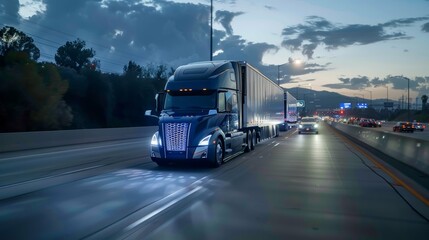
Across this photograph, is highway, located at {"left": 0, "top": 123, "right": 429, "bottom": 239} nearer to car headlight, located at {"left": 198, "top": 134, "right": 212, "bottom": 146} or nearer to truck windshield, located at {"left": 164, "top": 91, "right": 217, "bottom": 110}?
car headlight, located at {"left": 198, "top": 134, "right": 212, "bottom": 146}

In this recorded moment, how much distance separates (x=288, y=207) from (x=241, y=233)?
2350 millimetres

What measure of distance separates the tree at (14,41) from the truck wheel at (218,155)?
45.4 m

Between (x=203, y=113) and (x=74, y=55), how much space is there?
229ft

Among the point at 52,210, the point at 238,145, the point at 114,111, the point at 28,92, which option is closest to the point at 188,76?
the point at 238,145

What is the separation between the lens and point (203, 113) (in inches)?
623

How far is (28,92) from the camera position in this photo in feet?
115

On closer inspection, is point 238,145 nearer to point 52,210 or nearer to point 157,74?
point 52,210

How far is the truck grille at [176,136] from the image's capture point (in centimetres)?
Answer: 1500

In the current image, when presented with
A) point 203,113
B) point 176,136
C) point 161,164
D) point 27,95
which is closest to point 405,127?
point 27,95

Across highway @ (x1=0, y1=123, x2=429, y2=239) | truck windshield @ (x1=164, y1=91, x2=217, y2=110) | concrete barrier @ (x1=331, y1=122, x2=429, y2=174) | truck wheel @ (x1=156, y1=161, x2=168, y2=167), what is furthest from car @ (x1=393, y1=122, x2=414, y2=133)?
truck wheel @ (x1=156, y1=161, x2=168, y2=167)

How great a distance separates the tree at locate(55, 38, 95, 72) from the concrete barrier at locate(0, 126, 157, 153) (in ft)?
146

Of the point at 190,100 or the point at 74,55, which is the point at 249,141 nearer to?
the point at 190,100

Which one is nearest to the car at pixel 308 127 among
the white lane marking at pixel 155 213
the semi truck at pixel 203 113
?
the semi truck at pixel 203 113

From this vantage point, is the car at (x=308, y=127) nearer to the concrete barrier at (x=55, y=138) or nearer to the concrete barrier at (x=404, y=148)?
the concrete barrier at (x=55, y=138)
